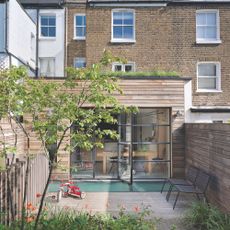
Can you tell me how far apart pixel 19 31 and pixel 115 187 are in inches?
375

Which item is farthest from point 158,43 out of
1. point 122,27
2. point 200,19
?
point 200,19

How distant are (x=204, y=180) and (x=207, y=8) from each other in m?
11.8

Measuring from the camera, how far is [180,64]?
17094 millimetres

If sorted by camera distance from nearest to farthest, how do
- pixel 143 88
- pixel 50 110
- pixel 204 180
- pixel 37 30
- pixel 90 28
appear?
pixel 50 110 < pixel 204 180 < pixel 143 88 < pixel 90 28 < pixel 37 30

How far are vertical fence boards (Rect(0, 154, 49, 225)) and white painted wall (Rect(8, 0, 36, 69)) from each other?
7585 millimetres

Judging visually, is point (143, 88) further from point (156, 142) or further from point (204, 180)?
point (204, 180)

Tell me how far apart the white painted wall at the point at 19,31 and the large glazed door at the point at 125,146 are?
19.7ft

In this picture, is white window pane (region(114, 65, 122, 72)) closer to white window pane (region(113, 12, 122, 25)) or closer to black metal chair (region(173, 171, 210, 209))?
white window pane (region(113, 12, 122, 25))

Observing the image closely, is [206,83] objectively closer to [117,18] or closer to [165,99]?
[165,99]

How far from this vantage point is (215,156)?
823 cm

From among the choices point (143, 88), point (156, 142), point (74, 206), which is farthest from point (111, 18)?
point (74, 206)

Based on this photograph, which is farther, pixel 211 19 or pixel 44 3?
pixel 44 3

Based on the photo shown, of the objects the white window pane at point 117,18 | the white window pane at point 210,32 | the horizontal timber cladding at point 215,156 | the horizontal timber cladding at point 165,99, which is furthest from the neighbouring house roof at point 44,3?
the horizontal timber cladding at point 215,156

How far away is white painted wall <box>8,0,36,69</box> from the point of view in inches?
595
